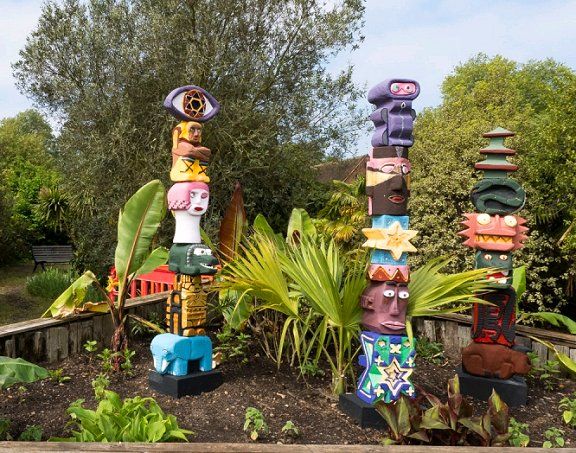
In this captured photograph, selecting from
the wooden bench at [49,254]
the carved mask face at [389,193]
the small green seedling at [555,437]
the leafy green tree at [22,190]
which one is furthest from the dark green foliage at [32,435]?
the wooden bench at [49,254]

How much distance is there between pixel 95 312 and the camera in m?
5.12

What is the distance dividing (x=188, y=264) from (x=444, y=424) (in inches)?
85.0

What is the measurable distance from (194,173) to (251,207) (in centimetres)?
A: 614

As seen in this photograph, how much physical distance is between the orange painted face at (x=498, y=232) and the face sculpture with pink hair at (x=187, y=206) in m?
2.32

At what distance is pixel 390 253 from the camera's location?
12.1ft

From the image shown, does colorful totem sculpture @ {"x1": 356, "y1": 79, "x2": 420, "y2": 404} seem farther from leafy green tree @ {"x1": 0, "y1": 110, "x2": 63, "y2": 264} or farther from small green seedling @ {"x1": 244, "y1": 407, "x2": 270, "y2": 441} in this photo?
leafy green tree @ {"x1": 0, "y1": 110, "x2": 63, "y2": 264}

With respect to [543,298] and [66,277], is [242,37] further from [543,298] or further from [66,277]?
[543,298]

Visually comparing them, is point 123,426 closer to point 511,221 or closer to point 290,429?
point 290,429

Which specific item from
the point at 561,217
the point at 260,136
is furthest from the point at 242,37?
the point at 561,217

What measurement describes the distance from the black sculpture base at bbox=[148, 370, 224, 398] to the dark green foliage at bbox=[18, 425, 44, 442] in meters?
0.98

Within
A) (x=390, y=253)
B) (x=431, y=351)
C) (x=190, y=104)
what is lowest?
(x=431, y=351)

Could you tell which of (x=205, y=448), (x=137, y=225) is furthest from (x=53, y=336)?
(x=205, y=448)

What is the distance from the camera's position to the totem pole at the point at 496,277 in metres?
4.35

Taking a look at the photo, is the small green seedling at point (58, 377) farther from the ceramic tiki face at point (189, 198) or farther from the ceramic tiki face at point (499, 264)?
the ceramic tiki face at point (499, 264)
